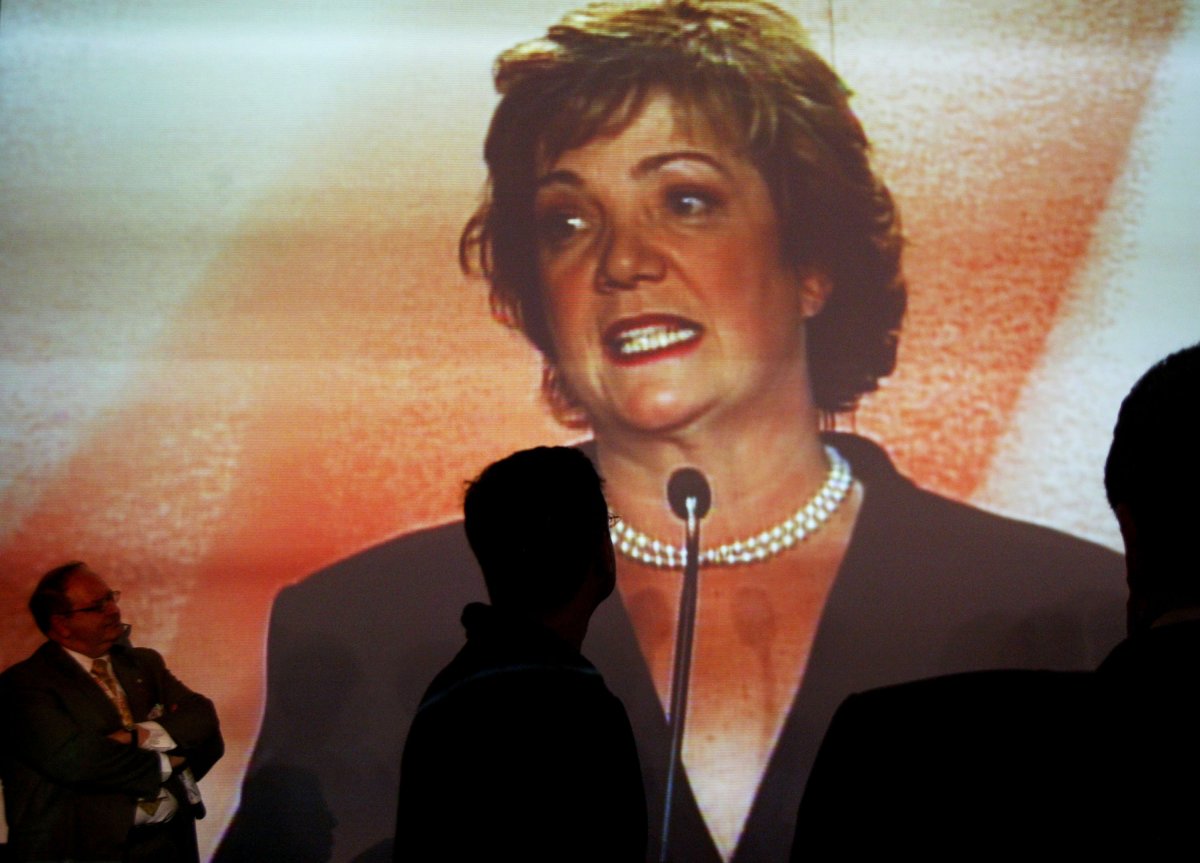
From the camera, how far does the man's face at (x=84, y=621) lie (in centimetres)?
220

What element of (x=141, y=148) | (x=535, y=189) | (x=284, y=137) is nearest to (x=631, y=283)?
(x=535, y=189)

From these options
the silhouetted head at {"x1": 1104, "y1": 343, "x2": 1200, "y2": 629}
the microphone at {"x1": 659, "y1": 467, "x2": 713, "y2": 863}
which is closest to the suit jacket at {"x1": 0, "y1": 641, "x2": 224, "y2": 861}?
the microphone at {"x1": 659, "y1": 467, "x2": 713, "y2": 863}

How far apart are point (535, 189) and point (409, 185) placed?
0.28m

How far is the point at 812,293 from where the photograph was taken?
2.66 meters

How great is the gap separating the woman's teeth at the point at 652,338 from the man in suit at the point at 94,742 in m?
1.12

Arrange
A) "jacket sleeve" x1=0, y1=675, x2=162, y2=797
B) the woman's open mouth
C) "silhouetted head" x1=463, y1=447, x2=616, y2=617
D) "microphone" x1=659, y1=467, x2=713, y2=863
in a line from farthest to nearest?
1. the woman's open mouth
2. "microphone" x1=659, y1=467, x2=713, y2=863
3. "jacket sleeve" x1=0, y1=675, x2=162, y2=797
4. "silhouetted head" x1=463, y1=447, x2=616, y2=617

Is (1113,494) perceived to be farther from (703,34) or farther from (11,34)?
(11,34)

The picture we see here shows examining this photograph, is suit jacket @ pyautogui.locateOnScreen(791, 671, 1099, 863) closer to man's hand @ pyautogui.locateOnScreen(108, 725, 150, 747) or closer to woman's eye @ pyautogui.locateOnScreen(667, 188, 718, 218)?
man's hand @ pyautogui.locateOnScreen(108, 725, 150, 747)

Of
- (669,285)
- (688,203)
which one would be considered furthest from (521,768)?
(688,203)

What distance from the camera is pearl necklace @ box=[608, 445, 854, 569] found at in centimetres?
257

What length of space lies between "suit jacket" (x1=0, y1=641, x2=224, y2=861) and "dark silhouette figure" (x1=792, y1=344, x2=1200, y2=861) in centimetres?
153

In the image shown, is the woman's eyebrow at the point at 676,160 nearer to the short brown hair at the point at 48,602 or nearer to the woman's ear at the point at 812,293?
the woman's ear at the point at 812,293

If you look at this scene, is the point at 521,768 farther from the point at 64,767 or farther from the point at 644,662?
the point at 644,662

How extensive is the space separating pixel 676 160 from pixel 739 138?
0.15m
